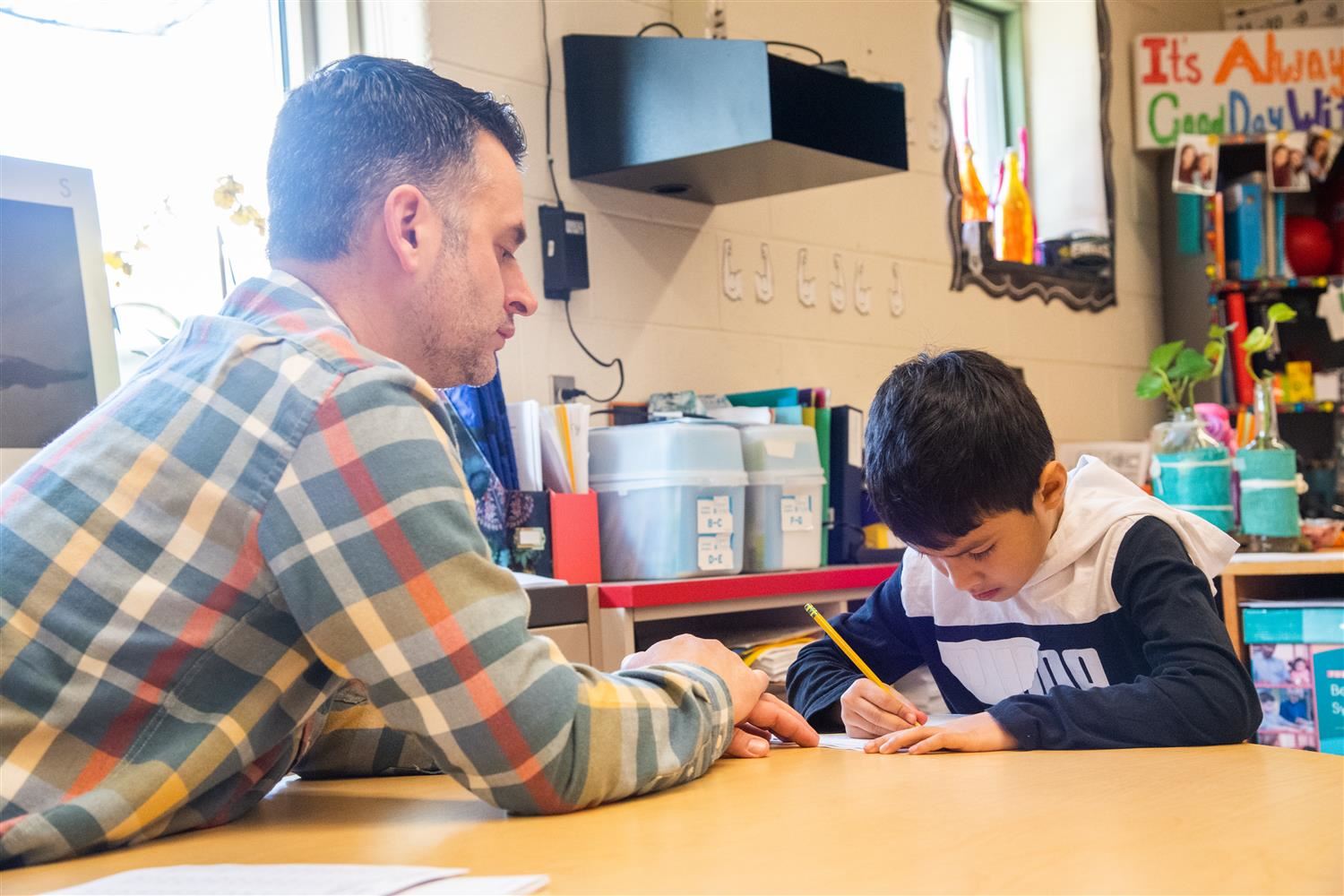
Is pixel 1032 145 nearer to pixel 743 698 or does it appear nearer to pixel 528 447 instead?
pixel 528 447

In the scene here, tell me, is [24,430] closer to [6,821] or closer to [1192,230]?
[6,821]

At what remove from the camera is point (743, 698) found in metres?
1.16

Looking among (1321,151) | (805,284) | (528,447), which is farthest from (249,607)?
(1321,151)

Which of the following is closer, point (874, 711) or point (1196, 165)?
point (874, 711)

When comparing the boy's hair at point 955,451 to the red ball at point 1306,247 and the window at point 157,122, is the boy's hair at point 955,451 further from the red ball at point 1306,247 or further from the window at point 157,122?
the red ball at point 1306,247

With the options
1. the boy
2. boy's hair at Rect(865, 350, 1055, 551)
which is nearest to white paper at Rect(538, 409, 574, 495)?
the boy

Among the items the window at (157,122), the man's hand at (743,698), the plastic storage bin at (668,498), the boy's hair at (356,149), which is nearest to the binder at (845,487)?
the plastic storage bin at (668,498)

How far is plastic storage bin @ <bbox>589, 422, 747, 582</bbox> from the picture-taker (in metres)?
2.57

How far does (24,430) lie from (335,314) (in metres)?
0.88

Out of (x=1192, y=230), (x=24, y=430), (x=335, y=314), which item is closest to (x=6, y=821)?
(x=335, y=314)

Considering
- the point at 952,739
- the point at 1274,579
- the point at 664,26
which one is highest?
the point at 664,26

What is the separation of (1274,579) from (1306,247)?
2111 mm

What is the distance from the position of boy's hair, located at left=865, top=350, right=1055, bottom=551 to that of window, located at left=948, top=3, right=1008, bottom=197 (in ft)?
10.1

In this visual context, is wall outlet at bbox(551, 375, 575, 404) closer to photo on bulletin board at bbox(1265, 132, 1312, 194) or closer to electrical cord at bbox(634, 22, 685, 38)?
electrical cord at bbox(634, 22, 685, 38)
